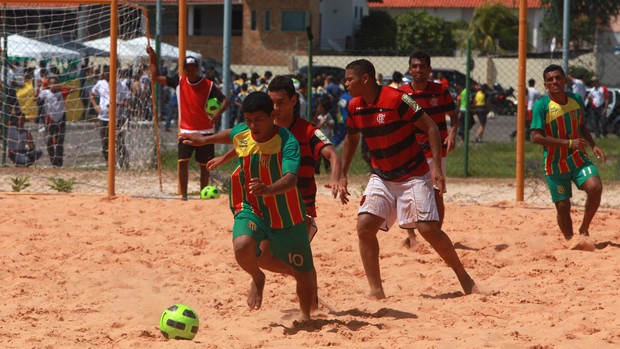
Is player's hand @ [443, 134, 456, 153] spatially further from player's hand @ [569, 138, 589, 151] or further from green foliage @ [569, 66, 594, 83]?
green foliage @ [569, 66, 594, 83]

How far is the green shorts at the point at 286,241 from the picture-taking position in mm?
6379

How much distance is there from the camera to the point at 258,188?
5.91 m

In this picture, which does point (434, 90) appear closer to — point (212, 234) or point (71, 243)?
point (212, 234)

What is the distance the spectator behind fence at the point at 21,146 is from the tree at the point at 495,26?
39.0 metres

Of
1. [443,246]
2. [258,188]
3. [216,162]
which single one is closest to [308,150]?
[216,162]

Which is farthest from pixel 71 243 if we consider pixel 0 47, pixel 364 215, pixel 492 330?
pixel 0 47

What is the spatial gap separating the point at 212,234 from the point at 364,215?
2.96 meters

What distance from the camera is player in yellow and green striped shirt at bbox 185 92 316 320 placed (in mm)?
6262

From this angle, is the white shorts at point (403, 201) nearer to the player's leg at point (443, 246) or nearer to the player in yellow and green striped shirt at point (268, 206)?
the player's leg at point (443, 246)

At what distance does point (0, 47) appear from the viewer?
1711 cm

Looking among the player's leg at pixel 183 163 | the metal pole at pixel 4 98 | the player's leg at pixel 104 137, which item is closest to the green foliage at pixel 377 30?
the metal pole at pixel 4 98

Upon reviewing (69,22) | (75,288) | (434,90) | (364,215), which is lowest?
(75,288)

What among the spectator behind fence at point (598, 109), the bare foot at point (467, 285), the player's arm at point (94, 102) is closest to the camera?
the bare foot at point (467, 285)

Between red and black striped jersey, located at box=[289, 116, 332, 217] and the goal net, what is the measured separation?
6.56 metres
